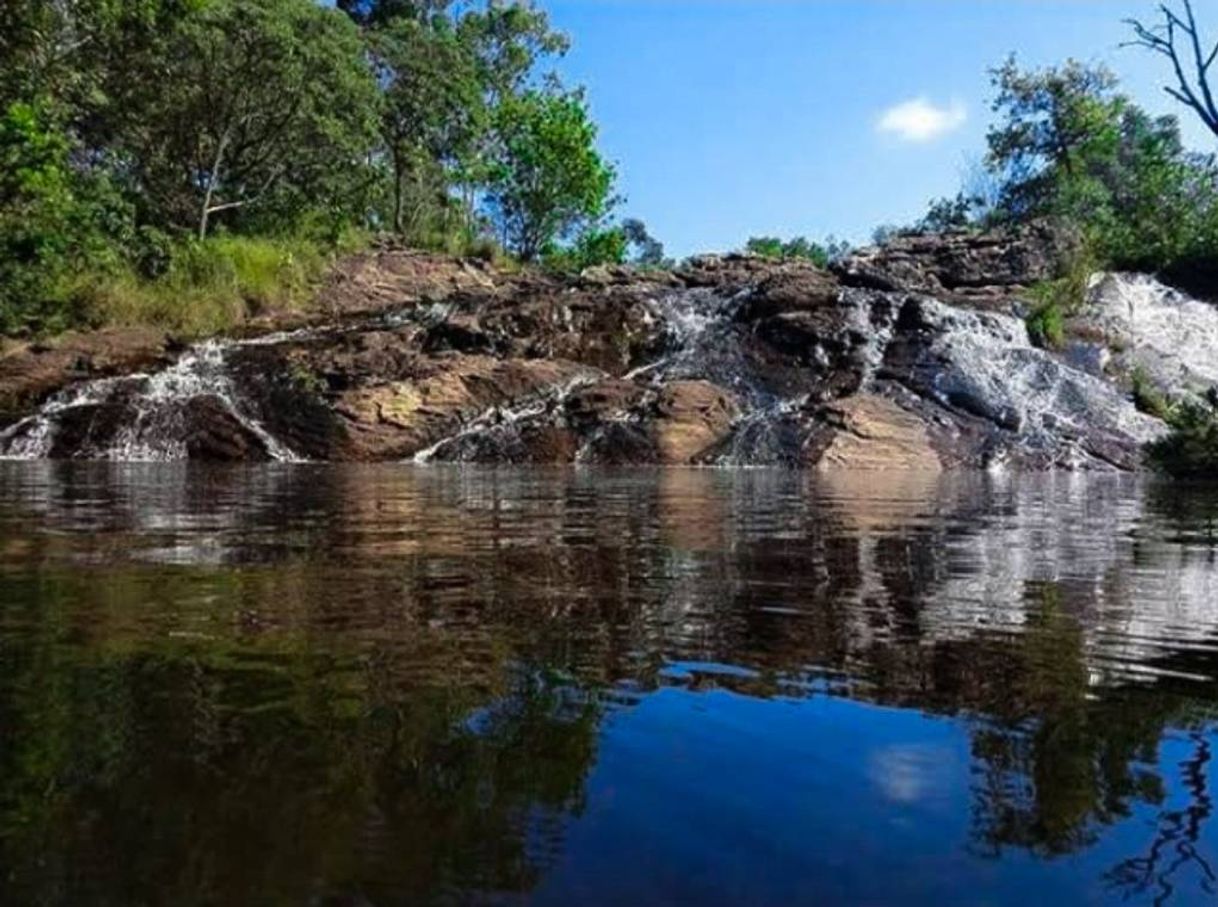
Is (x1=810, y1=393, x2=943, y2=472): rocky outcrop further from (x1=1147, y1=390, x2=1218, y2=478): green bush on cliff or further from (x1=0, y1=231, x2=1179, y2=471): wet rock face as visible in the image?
(x1=1147, y1=390, x2=1218, y2=478): green bush on cliff

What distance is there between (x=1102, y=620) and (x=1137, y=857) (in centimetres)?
233

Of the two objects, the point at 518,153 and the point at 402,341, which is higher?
the point at 518,153

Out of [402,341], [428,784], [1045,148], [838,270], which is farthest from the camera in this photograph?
[1045,148]

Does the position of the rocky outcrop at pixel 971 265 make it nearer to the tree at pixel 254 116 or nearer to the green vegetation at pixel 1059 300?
the green vegetation at pixel 1059 300

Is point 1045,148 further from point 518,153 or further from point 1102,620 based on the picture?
point 1102,620

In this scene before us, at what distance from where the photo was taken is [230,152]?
29.3 m

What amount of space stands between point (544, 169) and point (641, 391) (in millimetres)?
24910

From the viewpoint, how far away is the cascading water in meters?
17.0

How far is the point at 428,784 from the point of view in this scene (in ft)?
6.57

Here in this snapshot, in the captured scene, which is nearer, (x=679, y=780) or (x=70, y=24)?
(x=679, y=780)

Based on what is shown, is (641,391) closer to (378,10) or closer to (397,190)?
(397,190)

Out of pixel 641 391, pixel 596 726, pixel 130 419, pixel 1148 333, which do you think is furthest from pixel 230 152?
pixel 596 726

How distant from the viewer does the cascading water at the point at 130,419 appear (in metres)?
17.0

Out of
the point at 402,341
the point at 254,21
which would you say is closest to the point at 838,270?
the point at 402,341
